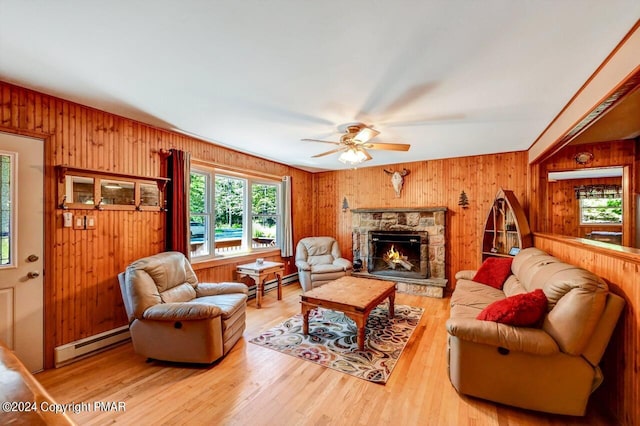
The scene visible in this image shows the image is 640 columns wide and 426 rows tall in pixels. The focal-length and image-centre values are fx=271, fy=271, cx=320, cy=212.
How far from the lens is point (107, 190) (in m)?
2.95

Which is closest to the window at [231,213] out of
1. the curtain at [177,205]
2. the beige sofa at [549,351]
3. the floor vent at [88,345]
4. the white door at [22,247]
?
the curtain at [177,205]

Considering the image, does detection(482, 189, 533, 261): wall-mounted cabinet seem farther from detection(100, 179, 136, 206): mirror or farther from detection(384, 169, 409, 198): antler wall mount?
detection(100, 179, 136, 206): mirror

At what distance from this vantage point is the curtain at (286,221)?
5.45 metres

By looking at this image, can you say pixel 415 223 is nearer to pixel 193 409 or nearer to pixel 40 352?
pixel 193 409

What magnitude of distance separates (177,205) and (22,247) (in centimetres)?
142

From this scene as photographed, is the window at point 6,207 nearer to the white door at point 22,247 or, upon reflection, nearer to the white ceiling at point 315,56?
the white door at point 22,247

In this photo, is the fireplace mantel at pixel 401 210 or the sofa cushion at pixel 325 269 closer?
the sofa cushion at pixel 325 269

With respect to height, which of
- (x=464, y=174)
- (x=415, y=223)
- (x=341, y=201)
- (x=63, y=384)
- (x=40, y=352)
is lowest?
(x=63, y=384)

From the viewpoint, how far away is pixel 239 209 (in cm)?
487

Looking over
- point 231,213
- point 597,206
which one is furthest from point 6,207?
point 597,206

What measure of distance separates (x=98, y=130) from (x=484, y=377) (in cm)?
423

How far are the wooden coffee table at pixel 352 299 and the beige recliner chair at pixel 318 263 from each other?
0.94 m

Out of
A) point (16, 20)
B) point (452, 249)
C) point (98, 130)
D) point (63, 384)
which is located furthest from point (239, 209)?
point (452, 249)

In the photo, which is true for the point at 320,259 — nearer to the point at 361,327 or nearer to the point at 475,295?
the point at 361,327
